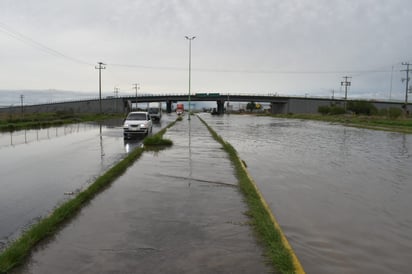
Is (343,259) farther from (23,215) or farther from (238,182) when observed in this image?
(23,215)

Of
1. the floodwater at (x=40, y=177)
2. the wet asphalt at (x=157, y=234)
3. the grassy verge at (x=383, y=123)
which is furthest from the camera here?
the grassy verge at (x=383, y=123)

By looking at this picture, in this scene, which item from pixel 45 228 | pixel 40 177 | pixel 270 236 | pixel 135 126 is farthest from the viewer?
pixel 135 126

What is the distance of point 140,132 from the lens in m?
24.5

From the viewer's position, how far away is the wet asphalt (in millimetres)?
4785

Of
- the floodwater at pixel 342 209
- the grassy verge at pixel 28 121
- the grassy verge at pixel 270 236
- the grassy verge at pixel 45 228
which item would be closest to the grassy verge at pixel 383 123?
the floodwater at pixel 342 209

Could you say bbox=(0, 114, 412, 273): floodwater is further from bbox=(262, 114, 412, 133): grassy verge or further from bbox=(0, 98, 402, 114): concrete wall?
bbox=(0, 98, 402, 114): concrete wall

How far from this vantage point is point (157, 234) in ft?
19.3

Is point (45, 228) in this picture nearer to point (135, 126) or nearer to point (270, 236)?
point (270, 236)

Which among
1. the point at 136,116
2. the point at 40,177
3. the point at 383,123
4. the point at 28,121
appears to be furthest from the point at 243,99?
the point at 40,177

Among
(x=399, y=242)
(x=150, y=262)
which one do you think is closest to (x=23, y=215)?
(x=150, y=262)

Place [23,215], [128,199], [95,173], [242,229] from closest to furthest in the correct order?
[242,229] → [23,215] → [128,199] → [95,173]

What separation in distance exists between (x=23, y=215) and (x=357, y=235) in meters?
6.43

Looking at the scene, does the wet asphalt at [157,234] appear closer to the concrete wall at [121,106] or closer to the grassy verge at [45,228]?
the grassy verge at [45,228]

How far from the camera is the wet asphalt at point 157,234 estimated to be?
479 centimetres
